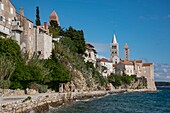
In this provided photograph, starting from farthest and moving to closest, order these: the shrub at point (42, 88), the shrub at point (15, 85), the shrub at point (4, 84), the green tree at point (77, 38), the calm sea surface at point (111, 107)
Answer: the green tree at point (77, 38)
the shrub at point (42, 88)
the shrub at point (15, 85)
the calm sea surface at point (111, 107)
the shrub at point (4, 84)

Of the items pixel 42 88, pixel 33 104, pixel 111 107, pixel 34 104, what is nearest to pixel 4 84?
pixel 34 104

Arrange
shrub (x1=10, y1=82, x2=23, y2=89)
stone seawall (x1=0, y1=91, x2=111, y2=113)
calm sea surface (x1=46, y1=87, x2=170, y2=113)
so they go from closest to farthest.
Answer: stone seawall (x1=0, y1=91, x2=111, y2=113) → calm sea surface (x1=46, y1=87, x2=170, y2=113) → shrub (x1=10, y1=82, x2=23, y2=89)

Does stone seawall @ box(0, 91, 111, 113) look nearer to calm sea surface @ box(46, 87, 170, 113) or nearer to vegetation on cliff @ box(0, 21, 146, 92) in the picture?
calm sea surface @ box(46, 87, 170, 113)

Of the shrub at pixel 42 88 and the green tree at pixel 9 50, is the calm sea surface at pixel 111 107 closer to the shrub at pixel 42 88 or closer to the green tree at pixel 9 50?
the shrub at pixel 42 88

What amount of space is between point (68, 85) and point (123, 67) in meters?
85.4

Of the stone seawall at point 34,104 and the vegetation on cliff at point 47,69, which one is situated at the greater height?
the vegetation on cliff at point 47,69

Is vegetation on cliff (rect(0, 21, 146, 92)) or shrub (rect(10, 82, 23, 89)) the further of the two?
vegetation on cliff (rect(0, 21, 146, 92))

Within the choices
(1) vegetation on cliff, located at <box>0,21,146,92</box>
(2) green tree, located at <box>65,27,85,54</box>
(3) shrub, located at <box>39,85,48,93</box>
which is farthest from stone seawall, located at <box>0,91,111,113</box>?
(2) green tree, located at <box>65,27,85,54</box>

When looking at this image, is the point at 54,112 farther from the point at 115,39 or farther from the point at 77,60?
the point at 115,39

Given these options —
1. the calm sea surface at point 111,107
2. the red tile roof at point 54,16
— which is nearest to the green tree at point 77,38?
the red tile roof at point 54,16

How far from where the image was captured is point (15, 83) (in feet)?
133

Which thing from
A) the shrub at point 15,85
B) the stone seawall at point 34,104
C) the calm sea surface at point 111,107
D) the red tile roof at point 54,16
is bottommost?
the calm sea surface at point 111,107

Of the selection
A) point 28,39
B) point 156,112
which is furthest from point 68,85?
point 156,112

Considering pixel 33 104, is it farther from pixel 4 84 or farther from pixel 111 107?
pixel 111 107
